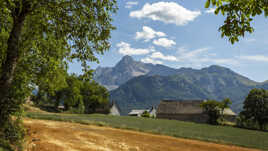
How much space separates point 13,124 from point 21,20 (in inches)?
234

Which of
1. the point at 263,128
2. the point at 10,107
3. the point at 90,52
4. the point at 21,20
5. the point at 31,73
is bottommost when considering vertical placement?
the point at 263,128

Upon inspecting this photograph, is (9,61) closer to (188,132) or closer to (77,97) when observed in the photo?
(188,132)

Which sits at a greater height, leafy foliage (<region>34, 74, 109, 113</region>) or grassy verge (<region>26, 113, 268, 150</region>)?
leafy foliage (<region>34, 74, 109, 113</region>)

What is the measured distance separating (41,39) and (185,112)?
6700 cm

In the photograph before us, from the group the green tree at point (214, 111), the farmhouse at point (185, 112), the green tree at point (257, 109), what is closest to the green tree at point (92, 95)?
the farmhouse at point (185, 112)

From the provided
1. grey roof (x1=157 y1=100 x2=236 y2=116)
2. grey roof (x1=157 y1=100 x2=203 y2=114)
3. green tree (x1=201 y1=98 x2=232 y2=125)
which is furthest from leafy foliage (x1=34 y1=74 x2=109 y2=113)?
green tree (x1=201 y1=98 x2=232 y2=125)

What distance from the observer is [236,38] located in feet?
20.1

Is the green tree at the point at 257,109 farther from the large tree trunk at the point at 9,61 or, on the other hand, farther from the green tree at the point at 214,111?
the large tree trunk at the point at 9,61

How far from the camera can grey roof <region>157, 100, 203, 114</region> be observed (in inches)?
2768

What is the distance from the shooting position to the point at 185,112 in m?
70.9

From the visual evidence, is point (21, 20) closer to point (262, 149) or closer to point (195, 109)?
point (262, 149)

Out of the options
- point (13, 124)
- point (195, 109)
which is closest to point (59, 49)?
point (13, 124)

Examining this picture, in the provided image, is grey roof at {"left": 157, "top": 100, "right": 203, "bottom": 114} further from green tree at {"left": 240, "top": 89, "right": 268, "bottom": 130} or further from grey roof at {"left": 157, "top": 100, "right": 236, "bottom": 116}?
green tree at {"left": 240, "top": 89, "right": 268, "bottom": 130}

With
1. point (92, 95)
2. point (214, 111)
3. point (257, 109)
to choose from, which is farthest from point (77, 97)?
point (257, 109)
